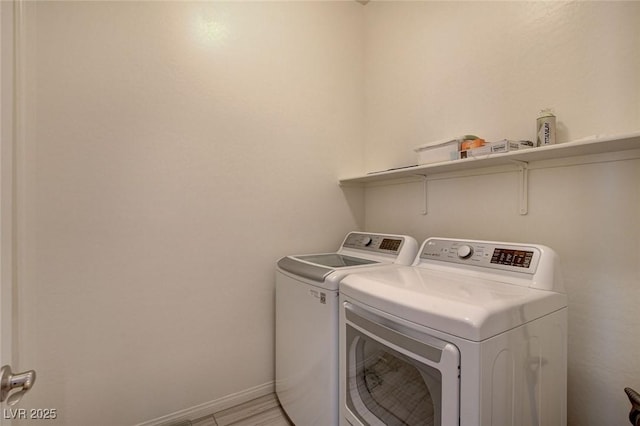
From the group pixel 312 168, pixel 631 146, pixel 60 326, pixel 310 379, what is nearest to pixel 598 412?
pixel 631 146

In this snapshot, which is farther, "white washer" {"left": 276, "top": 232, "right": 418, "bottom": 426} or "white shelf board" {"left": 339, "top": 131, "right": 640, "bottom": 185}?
"white washer" {"left": 276, "top": 232, "right": 418, "bottom": 426}

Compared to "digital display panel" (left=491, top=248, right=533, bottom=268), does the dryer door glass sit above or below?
below

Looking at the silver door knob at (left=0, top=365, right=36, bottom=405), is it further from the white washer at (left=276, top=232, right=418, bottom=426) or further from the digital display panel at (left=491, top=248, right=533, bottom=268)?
the digital display panel at (left=491, top=248, right=533, bottom=268)

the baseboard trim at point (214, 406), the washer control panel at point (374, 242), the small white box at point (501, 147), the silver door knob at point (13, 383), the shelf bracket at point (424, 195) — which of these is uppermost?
the small white box at point (501, 147)

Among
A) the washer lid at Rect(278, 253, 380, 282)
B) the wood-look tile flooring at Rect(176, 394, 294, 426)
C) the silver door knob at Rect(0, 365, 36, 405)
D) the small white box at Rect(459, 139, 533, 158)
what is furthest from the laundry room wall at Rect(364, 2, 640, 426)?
the silver door knob at Rect(0, 365, 36, 405)

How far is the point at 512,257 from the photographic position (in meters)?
1.13

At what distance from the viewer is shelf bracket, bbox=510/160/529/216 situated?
1332mm

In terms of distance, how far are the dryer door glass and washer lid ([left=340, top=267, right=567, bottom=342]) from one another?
0.07 metres

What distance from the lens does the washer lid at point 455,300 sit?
0.74 m

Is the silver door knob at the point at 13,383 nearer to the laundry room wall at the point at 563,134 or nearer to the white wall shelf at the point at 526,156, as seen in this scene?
the white wall shelf at the point at 526,156

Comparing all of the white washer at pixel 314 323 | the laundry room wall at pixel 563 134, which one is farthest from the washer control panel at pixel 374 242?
the laundry room wall at pixel 563 134

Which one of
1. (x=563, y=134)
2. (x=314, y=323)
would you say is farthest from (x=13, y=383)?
(x=563, y=134)

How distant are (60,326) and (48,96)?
42.6 inches

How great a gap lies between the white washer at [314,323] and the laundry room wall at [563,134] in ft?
1.23
